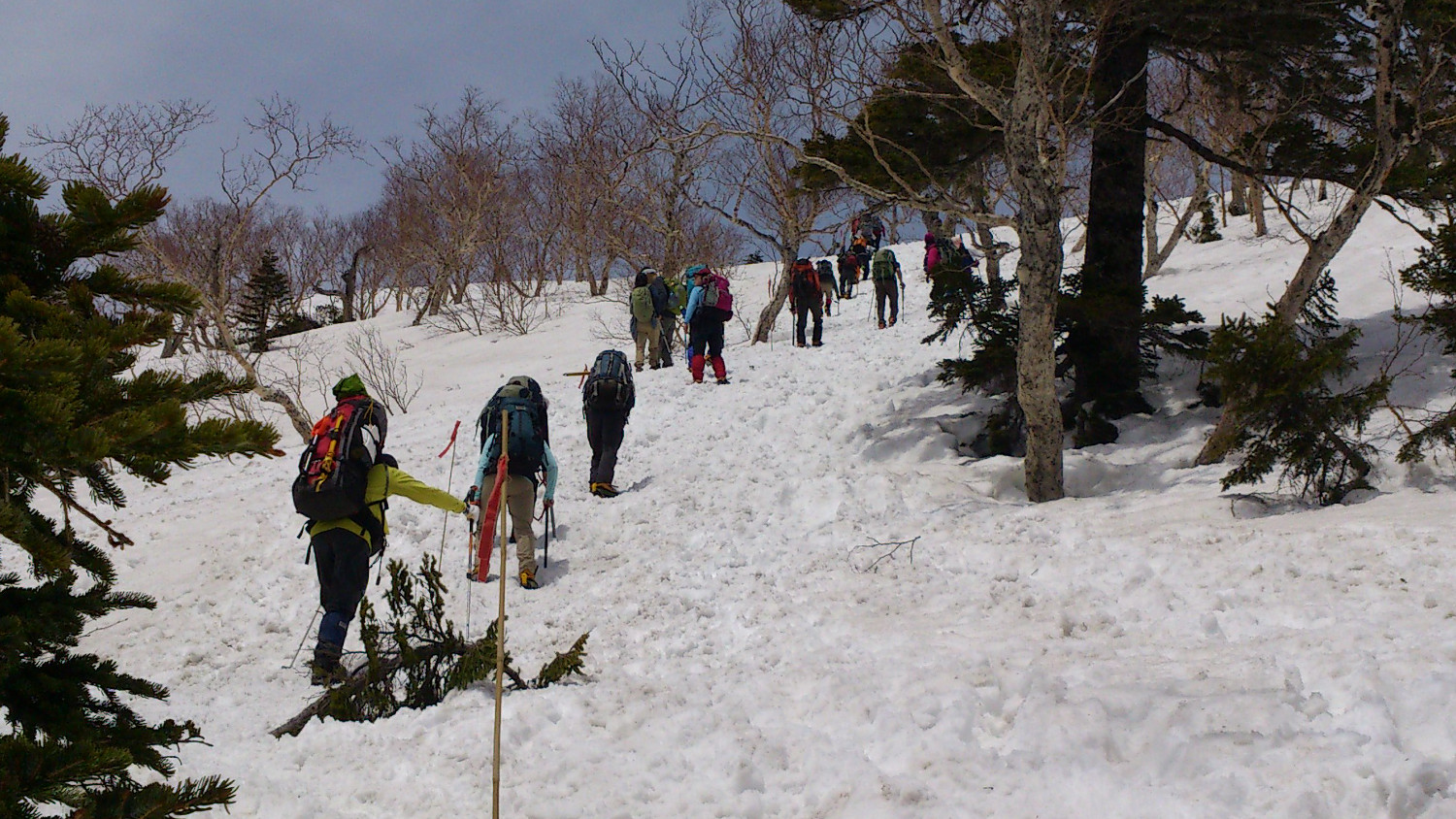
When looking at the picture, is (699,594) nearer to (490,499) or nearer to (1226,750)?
(490,499)

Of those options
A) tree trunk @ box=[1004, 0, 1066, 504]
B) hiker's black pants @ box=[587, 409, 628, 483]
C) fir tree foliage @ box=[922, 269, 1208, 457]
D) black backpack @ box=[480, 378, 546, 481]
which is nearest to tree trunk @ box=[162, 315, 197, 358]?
black backpack @ box=[480, 378, 546, 481]

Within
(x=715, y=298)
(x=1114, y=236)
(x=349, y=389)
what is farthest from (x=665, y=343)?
(x=349, y=389)

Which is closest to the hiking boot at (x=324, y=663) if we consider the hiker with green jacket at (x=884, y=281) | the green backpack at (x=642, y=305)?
the green backpack at (x=642, y=305)

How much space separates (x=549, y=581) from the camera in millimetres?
6711

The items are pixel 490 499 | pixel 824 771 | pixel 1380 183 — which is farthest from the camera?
pixel 490 499

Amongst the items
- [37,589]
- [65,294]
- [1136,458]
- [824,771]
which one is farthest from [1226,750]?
[1136,458]

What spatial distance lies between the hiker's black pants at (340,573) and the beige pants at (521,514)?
5.28 feet

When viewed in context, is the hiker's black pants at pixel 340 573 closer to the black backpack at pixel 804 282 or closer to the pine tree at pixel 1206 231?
the black backpack at pixel 804 282

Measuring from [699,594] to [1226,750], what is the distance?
144 inches

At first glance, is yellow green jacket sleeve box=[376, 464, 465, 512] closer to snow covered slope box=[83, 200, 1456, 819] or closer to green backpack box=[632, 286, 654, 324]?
snow covered slope box=[83, 200, 1456, 819]

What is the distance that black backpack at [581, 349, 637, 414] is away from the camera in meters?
8.62

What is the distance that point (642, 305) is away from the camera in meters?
14.9

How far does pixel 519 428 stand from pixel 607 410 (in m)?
2.04

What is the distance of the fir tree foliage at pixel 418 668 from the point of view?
13.7ft
